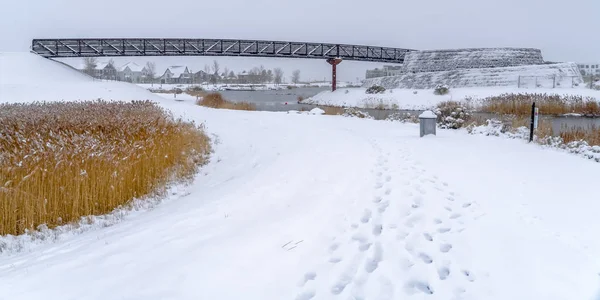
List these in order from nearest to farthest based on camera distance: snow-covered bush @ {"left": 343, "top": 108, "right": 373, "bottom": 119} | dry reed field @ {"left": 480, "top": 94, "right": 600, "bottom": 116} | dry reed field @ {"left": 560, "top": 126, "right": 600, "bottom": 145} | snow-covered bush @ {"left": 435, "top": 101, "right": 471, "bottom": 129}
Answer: dry reed field @ {"left": 560, "top": 126, "right": 600, "bottom": 145} < snow-covered bush @ {"left": 435, "top": 101, "right": 471, "bottom": 129} < snow-covered bush @ {"left": 343, "top": 108, "right": 373, "bottom": 119} < dry reed field @ {"left": 480, "top": 94, "right": 600, "bottom": 116}

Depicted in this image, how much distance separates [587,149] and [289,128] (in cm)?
924

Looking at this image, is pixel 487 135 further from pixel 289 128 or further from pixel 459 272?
pixel 459 272

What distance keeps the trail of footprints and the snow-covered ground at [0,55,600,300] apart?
16mm

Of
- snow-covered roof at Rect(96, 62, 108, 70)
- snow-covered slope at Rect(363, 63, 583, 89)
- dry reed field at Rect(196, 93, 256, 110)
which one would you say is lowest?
dry reed field at Rect(196, 93, 256, 110)

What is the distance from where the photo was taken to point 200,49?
51.7 metres

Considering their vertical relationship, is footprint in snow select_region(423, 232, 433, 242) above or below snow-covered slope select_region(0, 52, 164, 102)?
below

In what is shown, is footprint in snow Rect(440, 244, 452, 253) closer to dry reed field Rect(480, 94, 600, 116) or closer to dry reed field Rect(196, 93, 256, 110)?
dry reed field Rect(480, 94, 600, 116)

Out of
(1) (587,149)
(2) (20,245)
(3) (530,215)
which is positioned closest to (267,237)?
(2) (20,245)

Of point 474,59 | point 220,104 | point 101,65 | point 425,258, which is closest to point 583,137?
point 425,258

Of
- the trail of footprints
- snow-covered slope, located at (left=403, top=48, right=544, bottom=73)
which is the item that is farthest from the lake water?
snow-covered slope, located at (left=403, top=48, right=544, bottom=73)

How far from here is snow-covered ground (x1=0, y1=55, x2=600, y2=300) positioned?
11.0 ft

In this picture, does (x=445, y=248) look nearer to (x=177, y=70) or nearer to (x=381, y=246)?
(x=381, y=246)

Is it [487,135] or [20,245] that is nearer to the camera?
[20,245]

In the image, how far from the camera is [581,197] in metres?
6.04
